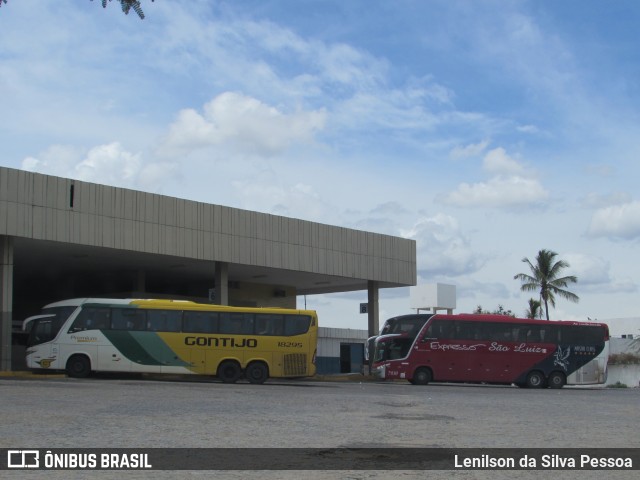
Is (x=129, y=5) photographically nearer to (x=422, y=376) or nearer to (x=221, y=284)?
(x=422, y=376)

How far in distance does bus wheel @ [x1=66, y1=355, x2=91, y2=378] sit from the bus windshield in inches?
39.7

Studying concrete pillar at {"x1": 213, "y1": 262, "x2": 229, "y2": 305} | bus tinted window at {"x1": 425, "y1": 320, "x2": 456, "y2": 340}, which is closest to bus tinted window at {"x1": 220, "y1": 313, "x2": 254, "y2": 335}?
concrete pillar at {"x1": 213, "y1": 262, "x2": 229, "y2": 305}

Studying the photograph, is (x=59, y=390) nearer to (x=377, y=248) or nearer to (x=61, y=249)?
(x=61, y=249)

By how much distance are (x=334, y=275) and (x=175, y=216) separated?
956 centimetres

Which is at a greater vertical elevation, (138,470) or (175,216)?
(175,216)

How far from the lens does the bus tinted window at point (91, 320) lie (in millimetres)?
28422

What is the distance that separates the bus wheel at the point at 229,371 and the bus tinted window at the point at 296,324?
2.08 m

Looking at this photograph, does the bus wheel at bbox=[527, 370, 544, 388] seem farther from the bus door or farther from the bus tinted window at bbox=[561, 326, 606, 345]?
the bus door

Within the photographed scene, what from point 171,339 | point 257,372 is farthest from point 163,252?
point 257,372

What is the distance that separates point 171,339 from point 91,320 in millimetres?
2678

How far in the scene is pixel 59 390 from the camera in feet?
64.0

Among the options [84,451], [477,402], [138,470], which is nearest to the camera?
[138,470]

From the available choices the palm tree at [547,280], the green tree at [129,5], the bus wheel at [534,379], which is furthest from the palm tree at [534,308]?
the green tree at [129,5]
